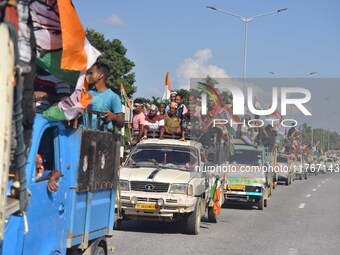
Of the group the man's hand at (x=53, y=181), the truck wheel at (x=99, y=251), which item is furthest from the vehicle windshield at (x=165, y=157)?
the man's hand at (x=53, y=181)

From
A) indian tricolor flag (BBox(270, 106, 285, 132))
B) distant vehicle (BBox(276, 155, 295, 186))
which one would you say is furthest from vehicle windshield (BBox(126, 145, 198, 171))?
distant vehicle (BBox(276, 155, 295, 186))

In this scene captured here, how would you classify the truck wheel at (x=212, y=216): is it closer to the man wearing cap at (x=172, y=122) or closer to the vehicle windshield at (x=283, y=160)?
the man wearing cap at (x=172, y=122)

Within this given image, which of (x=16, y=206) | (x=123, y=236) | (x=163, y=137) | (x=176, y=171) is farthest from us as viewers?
(x=163, y=137)

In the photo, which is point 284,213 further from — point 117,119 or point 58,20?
point 58,20

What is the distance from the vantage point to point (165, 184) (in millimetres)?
13352

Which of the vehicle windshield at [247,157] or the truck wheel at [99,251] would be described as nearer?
the truck wheel at [99,251]

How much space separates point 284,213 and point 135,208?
305 inches

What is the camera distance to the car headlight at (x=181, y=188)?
13227 millimetres

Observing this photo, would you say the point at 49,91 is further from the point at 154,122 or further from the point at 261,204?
the point at 261,204

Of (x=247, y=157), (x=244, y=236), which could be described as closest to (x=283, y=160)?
(x=247, y=157)

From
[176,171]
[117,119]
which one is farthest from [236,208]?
[117,119]

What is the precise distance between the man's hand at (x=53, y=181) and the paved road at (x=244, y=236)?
5212mm

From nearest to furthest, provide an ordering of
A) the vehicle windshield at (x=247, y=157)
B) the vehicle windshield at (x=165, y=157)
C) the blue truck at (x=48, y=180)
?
the blue truck at (x=48, y=180) < the vehicle windshield at (x=165, y=157) < the vehicle windshield at (x=247, y=157)

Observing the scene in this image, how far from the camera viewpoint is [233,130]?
77.1 feet
